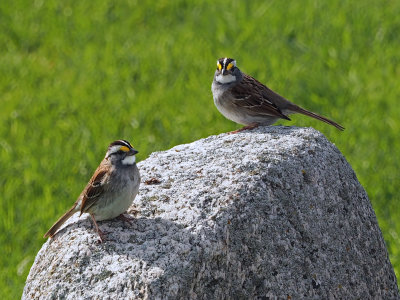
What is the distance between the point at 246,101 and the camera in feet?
A: 23.3

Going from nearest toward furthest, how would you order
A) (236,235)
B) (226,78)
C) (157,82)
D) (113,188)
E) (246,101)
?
(236,235) → (113,188) → (246,101) → (226,78) → (157,82)

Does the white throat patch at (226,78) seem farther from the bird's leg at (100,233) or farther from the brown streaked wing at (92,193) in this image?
the bird's leg at (100,233)

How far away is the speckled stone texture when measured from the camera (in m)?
4.84

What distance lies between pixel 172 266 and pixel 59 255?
87cm

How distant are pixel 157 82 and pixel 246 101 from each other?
526cm

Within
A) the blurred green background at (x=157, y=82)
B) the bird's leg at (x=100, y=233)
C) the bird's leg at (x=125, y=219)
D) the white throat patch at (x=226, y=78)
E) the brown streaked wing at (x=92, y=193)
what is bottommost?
the bird's leg at (x=100, y=233)

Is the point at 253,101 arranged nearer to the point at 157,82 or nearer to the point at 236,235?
the point at 236,235

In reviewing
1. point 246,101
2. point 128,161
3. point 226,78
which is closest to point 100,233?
point 128,161

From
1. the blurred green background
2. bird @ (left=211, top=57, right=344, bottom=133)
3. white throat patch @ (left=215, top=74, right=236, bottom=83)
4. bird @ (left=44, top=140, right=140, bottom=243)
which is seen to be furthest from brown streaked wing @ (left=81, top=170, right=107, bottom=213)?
the blurred green background

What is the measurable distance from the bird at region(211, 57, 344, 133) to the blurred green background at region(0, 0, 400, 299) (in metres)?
2.23

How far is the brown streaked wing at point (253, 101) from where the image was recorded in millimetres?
7066

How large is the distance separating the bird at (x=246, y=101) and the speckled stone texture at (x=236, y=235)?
87 centimetres

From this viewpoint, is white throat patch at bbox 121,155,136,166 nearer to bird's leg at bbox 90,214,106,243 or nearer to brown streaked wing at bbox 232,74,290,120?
bird's leg at bbox 90,214,106,243

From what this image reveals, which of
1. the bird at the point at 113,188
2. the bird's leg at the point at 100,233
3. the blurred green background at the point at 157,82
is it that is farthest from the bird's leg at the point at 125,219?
the blurred green background at the point at 157,82
